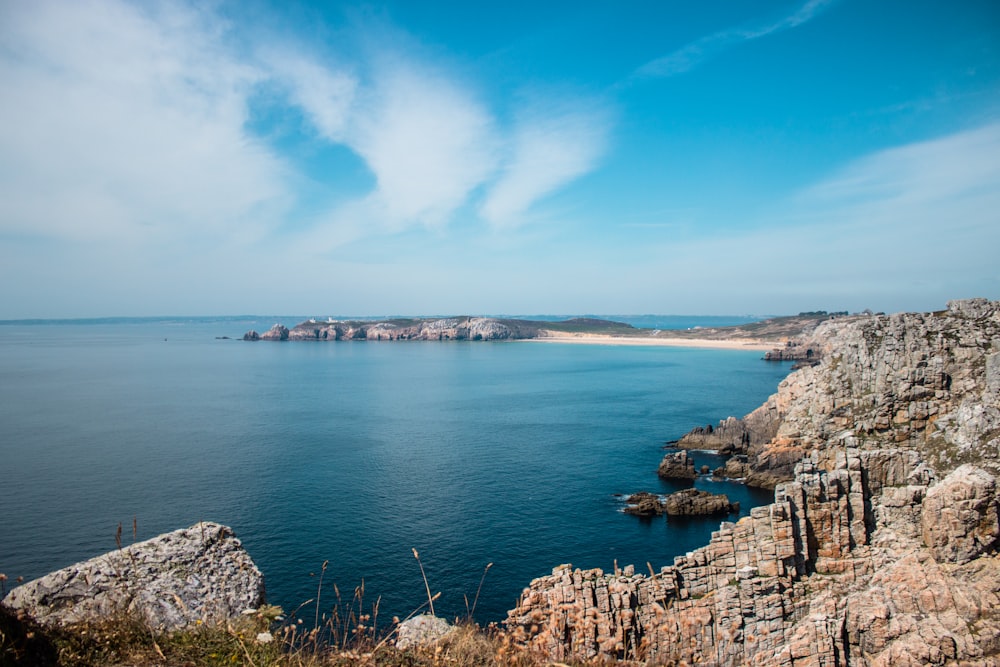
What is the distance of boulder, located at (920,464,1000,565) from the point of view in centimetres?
2222

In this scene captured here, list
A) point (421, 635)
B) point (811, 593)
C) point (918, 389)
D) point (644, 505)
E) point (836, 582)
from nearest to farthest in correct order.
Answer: point (421, 635) → point (811, 593) → point (836, 582) → point (918, 389) → point (644, 505)

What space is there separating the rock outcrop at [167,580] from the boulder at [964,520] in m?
25.1

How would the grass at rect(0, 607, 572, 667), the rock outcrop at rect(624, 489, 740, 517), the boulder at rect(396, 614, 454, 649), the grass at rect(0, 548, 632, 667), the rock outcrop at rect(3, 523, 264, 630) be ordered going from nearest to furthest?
1. the grass at rect(0, 548, 632, 667)
2. the grass at rect(0, 607, 572, 667)
3. the boulder at rect(396, 614, 454, 649)
4. the rock outcrop at rect(3, 523, 264, 630)
5. the rock outcrop at rect(624, 489, 740, 517)

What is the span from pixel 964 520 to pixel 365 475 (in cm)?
4271

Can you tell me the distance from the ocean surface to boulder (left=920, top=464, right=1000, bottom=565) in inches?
616

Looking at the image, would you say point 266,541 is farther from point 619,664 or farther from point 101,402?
point 101,402

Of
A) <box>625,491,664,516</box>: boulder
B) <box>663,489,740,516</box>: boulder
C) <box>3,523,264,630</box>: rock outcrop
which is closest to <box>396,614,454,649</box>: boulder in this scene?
<box>3,523,264,630</box>: rock outcrop

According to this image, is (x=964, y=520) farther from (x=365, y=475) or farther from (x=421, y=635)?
(x=365, y=475)

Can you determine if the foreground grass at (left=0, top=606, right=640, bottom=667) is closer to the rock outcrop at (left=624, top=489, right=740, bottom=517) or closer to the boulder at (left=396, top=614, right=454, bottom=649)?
the boulder at (left=396, top=614, right=454, bottom=649)

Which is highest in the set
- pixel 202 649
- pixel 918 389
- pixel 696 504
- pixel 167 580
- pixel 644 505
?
pixel 202 649

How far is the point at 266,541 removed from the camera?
36688mm

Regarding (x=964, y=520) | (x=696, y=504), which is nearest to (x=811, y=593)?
(x=964, y=520)

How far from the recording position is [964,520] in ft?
73.9

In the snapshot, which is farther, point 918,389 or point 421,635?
point 918,389
